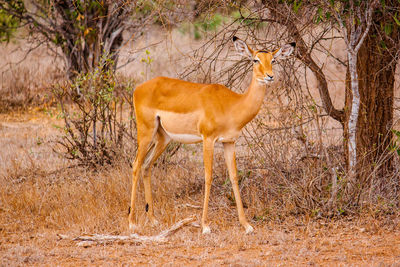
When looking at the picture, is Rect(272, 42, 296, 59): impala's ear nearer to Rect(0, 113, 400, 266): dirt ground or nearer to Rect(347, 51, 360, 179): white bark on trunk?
Rect(347, 51, 360, 179): white bark on trunk

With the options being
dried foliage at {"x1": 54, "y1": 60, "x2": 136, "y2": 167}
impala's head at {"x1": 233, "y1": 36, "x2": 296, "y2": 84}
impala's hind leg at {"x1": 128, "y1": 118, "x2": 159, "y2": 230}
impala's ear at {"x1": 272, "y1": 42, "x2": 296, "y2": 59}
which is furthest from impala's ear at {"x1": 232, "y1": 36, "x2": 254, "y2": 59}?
dried foliage at {"x1": 54, "y1": 60, "x2": 136, "y2": 167}

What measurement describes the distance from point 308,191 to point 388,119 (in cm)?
131

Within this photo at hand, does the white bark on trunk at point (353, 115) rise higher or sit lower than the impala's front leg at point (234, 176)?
higher

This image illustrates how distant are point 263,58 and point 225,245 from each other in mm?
1817

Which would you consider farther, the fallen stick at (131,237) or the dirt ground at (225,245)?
the fallen stick at (131,237)

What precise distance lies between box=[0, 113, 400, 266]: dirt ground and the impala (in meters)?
0.29

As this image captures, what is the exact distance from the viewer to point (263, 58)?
5.46m

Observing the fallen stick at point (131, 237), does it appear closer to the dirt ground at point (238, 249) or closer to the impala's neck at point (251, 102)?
the dirt ground at point (238, 249)

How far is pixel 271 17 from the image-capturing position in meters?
6.93

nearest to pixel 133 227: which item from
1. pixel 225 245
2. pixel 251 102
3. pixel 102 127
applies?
pixel 225 245

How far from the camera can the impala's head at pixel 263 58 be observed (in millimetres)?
5383

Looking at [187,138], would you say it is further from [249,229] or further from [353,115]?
[353,115]

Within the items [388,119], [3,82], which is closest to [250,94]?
[388,119]

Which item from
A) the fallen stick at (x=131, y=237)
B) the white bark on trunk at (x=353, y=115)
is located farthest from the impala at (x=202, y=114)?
the white bark on trunk at (x=353, y=115)
